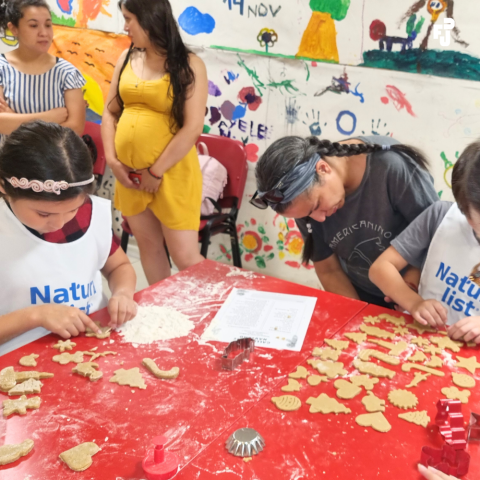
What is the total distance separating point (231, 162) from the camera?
11.6 feet

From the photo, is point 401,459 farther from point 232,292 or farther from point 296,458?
point 232,292

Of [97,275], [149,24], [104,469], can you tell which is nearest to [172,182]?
[149,24]

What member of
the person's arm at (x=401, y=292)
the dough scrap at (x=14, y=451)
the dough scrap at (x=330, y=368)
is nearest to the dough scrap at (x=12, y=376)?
the dough scrap at (x=14, y=451)

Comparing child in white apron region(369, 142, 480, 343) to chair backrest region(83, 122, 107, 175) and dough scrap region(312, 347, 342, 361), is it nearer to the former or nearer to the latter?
dough scrap region(312, 347, 342, 361)

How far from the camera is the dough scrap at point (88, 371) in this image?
1406 mm

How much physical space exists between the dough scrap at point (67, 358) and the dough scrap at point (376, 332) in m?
0.89

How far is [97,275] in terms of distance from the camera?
6.55 feet

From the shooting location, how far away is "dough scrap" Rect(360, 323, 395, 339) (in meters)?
1.67

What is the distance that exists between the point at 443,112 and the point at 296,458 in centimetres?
238

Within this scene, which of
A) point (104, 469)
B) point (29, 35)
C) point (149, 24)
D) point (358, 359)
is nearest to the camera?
point (104, 469)

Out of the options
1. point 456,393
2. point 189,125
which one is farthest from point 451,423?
point 189,125

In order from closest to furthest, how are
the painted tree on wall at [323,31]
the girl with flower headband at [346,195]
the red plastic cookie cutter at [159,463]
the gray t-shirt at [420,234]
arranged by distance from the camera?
the red plastic cookie cutter at [159,463] → the girl with flower headband at [346,195] → the gray t-shirt at [420,234] → the painted tree on wall at [323,31]

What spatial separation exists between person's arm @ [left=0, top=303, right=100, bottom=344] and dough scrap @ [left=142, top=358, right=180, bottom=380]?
0.27 m

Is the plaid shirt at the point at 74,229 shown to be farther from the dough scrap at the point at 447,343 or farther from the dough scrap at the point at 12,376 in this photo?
the dough scrap at the point at 447,343
